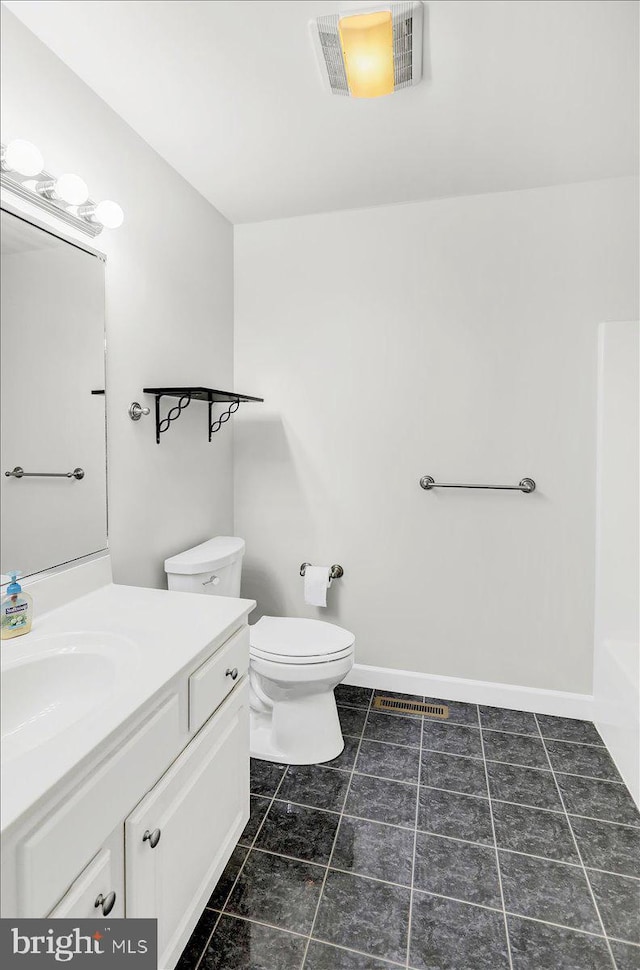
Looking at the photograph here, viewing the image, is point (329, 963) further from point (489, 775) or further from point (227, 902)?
point (489, 775)

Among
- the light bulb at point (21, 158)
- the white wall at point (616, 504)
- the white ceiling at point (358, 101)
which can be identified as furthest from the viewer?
the white wall at point (616, 504)

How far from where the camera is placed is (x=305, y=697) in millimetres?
1979

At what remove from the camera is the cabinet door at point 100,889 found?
0.84 m

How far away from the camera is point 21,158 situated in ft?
4.09

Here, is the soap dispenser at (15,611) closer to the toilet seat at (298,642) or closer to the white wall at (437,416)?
the toilet seat at (298,642)

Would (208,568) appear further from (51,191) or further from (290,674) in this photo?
(51,191)

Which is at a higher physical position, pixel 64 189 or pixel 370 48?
pixel 370 48

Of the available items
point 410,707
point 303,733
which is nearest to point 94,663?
point 303,733

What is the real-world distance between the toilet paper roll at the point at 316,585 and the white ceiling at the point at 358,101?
5.61 feet

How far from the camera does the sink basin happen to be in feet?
3.56

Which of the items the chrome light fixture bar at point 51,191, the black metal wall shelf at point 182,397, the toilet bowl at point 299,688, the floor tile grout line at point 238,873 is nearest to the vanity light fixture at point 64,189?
the chrome light fixture bar at point 51,191

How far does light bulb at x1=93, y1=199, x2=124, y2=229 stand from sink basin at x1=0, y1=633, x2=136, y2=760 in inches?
46.5

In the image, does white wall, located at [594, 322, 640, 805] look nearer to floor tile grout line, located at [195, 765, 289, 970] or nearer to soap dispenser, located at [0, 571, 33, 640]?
floor tile grout line, located at [195, 765, 289, 970]

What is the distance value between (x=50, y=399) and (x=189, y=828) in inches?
45.1
